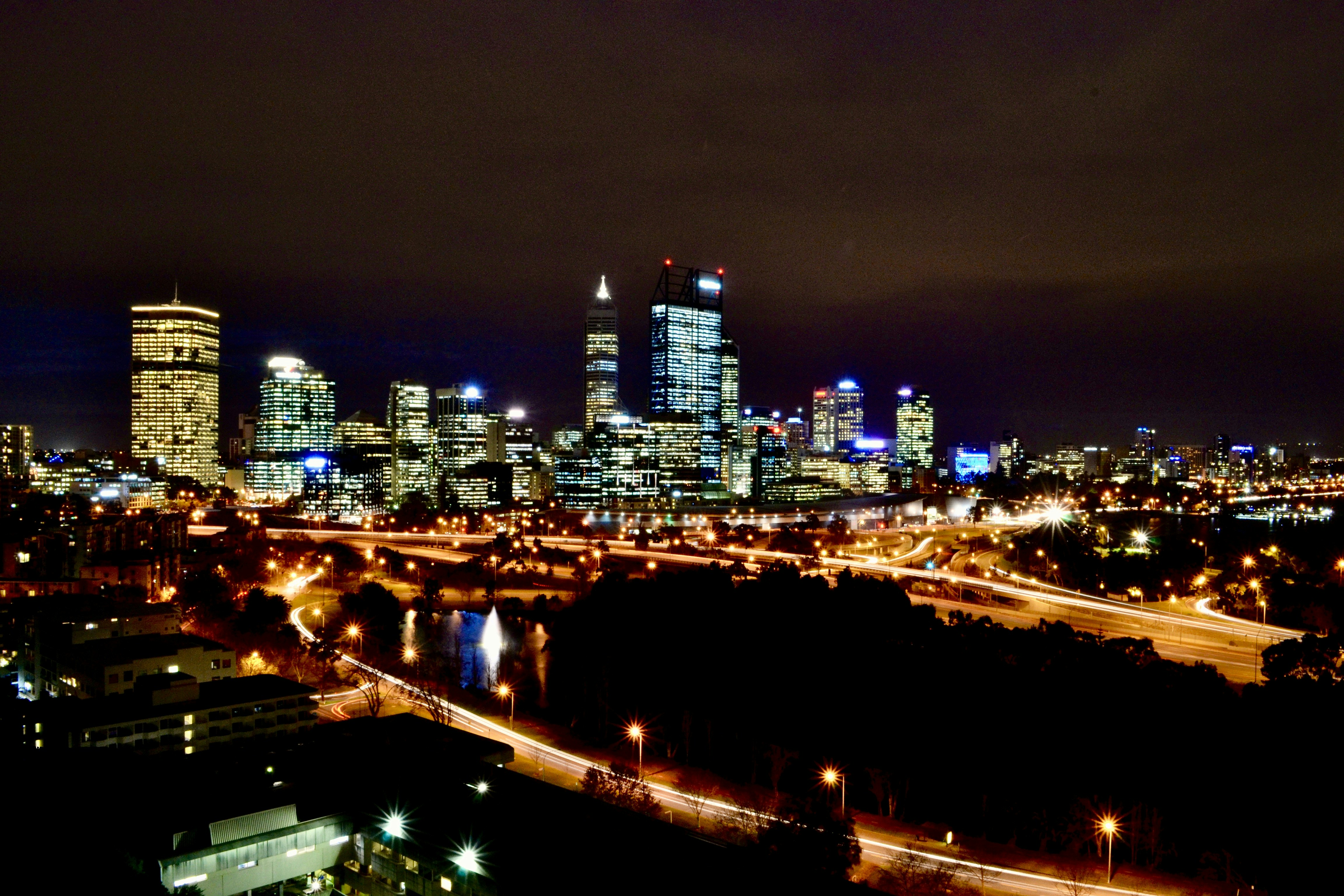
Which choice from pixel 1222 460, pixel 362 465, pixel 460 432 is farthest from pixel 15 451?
pixel 1222 460

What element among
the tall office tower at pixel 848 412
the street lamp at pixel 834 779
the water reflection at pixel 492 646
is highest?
the tall office tower at pixel 848 412

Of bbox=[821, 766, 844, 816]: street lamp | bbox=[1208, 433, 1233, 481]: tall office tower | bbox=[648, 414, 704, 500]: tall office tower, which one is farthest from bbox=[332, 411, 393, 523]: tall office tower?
bbox=[1208, 433, 1233, 481]: tall office tower

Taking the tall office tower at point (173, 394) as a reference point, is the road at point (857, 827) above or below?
below

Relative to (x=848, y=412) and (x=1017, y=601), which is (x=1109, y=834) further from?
(x=848, y=412)

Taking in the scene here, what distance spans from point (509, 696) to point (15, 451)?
54.6 metres

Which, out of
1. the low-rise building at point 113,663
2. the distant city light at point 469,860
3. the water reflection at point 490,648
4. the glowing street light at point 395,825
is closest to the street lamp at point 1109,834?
the distant city light at point 469,860

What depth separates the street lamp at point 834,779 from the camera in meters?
10.9

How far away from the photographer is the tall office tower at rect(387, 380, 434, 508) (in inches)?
2367

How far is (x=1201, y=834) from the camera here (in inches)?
396

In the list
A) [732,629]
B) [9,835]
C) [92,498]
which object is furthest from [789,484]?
[9,835]

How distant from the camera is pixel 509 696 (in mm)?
15461

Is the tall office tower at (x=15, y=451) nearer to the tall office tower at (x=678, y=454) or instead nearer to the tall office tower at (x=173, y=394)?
the tall office tower at (x=173, y=394)

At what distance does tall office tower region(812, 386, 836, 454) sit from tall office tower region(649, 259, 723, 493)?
35658mm

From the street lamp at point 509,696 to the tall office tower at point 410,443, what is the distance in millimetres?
42453
